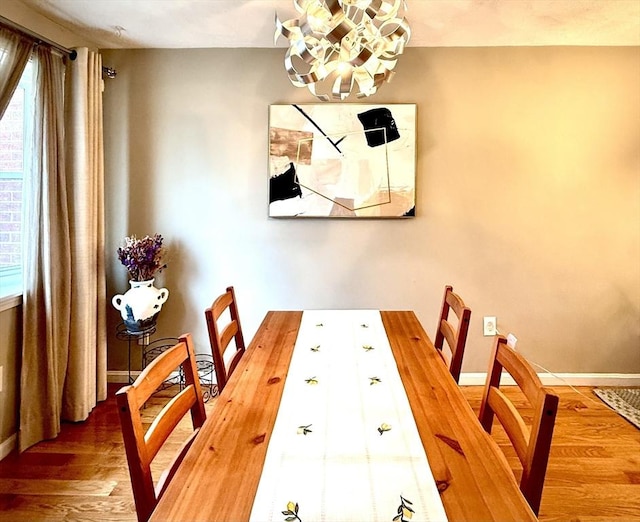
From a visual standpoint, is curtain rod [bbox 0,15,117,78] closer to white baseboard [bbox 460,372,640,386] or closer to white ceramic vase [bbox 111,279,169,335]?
white ceramic vase [bbox 111,279,169,335]

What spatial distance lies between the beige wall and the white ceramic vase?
34cm

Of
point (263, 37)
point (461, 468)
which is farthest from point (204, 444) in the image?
point (263, 37)

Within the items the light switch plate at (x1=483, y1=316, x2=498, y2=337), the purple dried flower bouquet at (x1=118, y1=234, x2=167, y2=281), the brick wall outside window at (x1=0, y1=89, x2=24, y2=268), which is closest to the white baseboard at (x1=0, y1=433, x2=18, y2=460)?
the brick wall outside window at (x1=0, y1=89, x2=24, y2=268)

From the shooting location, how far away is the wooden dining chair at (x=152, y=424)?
0.95 meters

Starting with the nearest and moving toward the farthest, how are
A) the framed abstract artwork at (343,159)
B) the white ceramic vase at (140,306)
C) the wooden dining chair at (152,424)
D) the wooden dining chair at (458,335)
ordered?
the wooden dining chair at (152,424)
the wooden dining chair at (458,335)
the white ceramic vase at (140,306)
the framed abstract artwork at (343,159)

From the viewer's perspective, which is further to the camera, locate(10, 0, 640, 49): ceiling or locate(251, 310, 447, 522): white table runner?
locate(10, 0, 640, 49): ceiling

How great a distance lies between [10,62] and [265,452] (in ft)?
7.06

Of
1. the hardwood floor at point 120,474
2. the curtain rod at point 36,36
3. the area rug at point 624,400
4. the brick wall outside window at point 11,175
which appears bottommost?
the hardwood floor at point 120,474

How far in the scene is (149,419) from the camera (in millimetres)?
2604

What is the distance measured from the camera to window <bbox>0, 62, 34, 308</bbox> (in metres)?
2.37

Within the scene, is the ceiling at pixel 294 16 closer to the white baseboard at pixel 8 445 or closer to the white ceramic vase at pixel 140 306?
the white ceramic vase at pixel 140 306

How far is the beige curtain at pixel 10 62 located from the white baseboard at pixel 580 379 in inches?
119

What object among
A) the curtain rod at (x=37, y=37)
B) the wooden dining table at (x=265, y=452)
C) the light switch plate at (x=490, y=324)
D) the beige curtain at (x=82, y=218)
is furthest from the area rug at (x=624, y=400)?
the curtain rod at (x=37, y=37)

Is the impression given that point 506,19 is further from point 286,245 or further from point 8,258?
point 8,258
